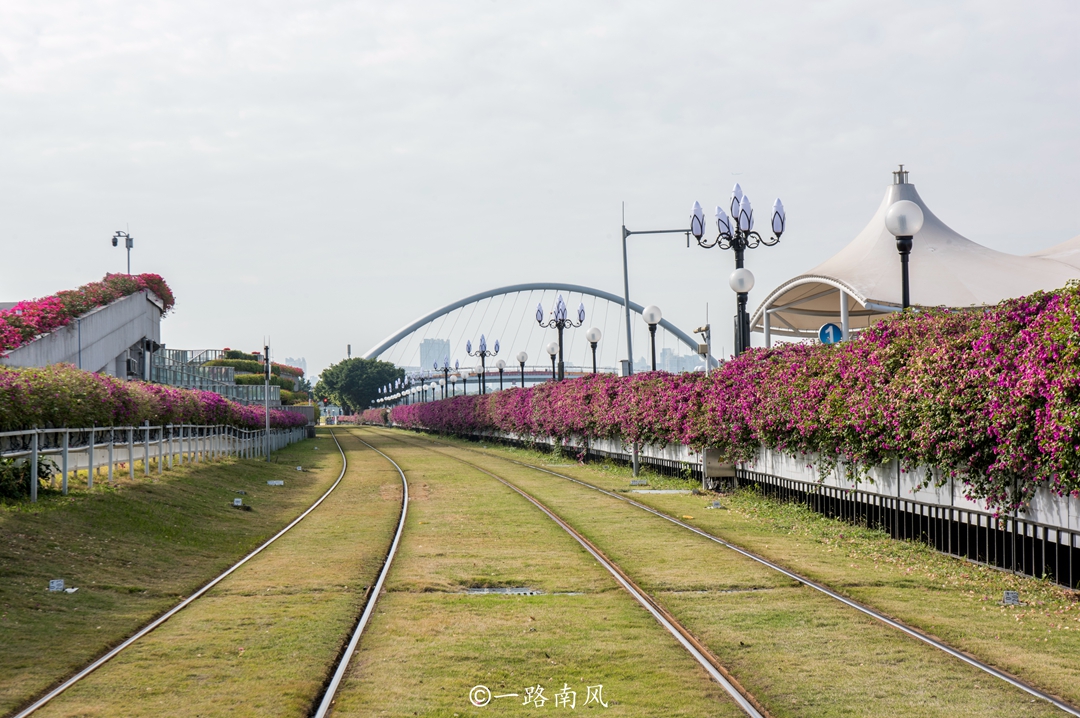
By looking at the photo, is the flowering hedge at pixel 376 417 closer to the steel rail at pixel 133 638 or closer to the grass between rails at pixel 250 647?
the steel rail at pixel 133 638

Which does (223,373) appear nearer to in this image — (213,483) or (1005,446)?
(213,483)

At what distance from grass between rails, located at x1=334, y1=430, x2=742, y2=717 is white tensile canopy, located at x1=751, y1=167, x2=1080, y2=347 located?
19603 mm

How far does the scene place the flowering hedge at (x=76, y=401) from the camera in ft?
52.2

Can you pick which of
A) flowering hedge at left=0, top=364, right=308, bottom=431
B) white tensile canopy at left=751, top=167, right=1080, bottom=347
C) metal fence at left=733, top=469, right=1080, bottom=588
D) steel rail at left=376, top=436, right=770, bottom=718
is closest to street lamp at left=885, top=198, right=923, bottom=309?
metal fence at left=733, top=469, right=1080, bottom=588

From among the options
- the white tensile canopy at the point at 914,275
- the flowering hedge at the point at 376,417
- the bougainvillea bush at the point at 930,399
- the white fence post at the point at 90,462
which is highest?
the white tensile canopy at the point at 914,275

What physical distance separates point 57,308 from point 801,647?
27.7 m

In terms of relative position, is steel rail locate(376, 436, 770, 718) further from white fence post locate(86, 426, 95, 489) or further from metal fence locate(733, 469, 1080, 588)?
white fence post locate(86, 426, 95, 489)

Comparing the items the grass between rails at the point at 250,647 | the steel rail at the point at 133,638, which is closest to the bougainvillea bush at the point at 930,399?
the grass between rails at the point at 250,647

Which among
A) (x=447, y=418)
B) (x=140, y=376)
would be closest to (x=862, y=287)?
(x=140, y=376)

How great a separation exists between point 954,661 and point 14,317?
2731cm

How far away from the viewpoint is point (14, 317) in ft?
90.4

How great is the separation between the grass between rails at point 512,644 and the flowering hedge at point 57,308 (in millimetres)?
17883

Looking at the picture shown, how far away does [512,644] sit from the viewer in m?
8.17

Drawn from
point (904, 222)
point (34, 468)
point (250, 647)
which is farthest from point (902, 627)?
point (34, 468)
